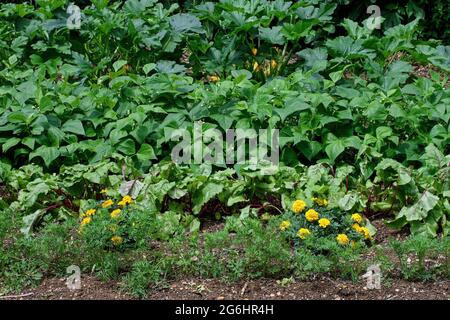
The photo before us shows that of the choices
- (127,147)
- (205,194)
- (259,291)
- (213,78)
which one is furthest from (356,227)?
(213,78)

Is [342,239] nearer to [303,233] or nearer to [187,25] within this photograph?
[303,233]

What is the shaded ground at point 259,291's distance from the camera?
15.3 ft

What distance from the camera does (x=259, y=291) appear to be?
471cm

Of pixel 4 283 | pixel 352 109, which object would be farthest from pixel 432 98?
pixel 4 283

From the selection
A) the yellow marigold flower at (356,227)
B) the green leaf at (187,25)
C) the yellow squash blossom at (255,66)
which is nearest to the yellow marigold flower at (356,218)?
the yellow marigold flower at (356,227)

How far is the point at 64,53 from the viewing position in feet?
24.3

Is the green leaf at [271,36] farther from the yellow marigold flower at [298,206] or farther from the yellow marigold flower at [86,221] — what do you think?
the yellow marigold flower at [86,221]

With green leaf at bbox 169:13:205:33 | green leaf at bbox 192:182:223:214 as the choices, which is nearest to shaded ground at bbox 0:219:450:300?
green leaf at bbox 192:182:223:214

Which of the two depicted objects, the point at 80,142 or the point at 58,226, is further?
the point at 80,142

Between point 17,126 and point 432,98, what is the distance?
2812 mm

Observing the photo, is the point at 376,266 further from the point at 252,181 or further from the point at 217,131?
the point at 217,131
